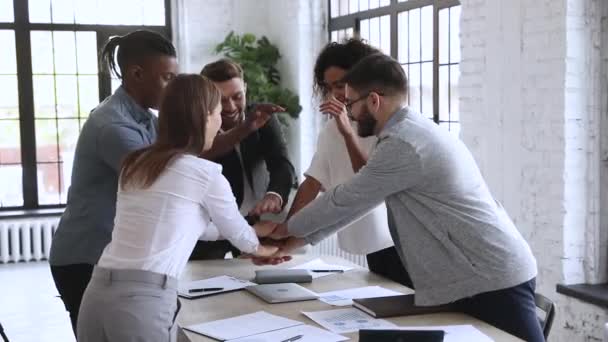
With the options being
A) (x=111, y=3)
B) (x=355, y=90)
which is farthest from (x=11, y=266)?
(x=355, y=90)

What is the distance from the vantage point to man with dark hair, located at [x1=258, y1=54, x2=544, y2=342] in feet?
7.33

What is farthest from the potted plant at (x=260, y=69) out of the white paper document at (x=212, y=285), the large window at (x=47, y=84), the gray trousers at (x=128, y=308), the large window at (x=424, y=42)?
the gray trousers at (x=128, y=308)

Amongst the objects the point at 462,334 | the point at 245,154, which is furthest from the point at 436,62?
the point at 462,334

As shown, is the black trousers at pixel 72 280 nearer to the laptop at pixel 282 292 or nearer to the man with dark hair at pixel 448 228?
the laptop at pixel 282 292

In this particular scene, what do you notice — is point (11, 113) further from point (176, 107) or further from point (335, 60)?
point (176, 107)

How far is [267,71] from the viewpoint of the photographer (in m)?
7.41

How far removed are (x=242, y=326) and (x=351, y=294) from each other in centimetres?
50

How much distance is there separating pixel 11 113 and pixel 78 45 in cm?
91

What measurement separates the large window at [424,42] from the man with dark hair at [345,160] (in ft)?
5.72

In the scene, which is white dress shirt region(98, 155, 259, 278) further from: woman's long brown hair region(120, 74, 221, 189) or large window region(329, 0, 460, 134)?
large window region(329, 0, 460, 134)

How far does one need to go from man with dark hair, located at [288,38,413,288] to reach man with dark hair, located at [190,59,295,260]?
0.63ft

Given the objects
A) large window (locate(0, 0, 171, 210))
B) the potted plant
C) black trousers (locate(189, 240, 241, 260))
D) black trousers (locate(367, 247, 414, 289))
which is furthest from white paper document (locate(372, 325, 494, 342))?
large window (locate(0, 0, 171, 210))

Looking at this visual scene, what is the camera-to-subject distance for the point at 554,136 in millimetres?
3803

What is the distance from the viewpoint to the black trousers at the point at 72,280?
8.42 ft
